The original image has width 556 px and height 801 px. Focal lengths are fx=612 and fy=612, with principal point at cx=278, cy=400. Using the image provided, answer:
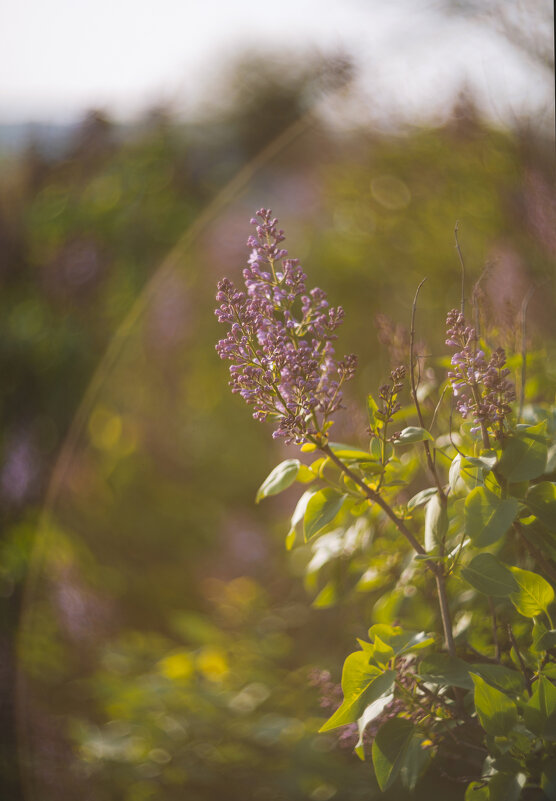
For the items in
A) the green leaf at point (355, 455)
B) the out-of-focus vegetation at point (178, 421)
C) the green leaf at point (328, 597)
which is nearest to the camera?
the green leaf at point (355, 455)

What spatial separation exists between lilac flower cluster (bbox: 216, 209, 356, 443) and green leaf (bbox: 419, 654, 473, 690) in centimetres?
21

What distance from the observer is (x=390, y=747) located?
48 cm

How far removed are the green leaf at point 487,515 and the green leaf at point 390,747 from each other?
0.57ft

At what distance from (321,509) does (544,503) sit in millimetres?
174

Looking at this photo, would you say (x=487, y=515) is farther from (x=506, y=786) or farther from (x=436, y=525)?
(x=506, y=786)

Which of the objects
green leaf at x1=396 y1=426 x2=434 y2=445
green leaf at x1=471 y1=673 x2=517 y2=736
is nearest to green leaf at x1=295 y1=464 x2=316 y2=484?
green leaf at x1=396 y1=426 x2=434 y2=445

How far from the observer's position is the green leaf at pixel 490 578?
45 cm

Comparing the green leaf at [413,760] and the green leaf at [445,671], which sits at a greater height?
the green leaf at [445,671]

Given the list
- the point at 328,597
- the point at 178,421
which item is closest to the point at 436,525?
the point at 328,597

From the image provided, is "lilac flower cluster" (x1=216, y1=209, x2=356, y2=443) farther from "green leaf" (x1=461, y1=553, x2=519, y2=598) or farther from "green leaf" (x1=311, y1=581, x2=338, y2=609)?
"green leaf" (x1=311, y1=581, x2=338, y2=609)

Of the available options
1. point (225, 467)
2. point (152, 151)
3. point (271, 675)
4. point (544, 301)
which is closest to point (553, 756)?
point (544, 301)

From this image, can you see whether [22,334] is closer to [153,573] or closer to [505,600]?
[153,573]

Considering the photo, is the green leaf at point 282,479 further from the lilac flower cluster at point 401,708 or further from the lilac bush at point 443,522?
the lilac flower cluster at point 401,708

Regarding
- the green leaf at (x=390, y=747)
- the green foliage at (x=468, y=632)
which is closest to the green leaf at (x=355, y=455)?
the green foliage at (x=468, y=632)
